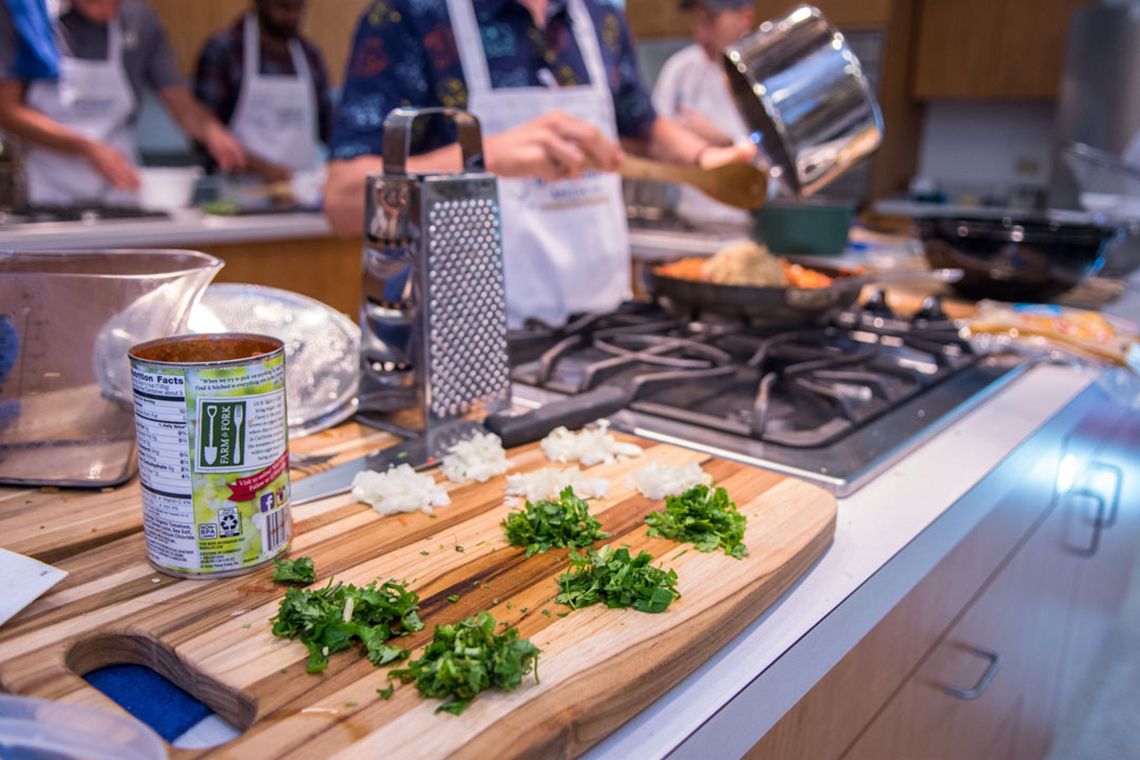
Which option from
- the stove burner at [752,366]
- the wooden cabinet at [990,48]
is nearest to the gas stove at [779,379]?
the stove burner at [752,366]

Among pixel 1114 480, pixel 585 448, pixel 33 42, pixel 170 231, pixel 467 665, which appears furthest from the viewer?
pixel 33 42

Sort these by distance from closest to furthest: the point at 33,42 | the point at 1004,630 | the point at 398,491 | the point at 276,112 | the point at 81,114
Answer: the point at 398,491, the point at 1004,630, the point at 33,42, the point at 81,114, the point at 276,112

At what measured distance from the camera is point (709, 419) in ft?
3.09

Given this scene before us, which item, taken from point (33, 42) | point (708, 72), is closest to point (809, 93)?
point (33, 42)

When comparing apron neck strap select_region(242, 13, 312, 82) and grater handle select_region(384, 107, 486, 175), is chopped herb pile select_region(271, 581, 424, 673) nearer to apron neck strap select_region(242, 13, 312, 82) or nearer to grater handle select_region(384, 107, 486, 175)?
grater handle select_region(384, 107, 486, 175)

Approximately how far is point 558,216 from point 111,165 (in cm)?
194

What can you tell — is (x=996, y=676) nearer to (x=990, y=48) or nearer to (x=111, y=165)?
(x=111, y=165)

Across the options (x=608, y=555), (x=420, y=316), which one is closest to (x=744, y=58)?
(x=420, y=316)

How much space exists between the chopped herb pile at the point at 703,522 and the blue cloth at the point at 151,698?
0.33m

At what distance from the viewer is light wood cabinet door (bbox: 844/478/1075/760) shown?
0.91 m

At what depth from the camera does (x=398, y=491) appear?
2.34 feet

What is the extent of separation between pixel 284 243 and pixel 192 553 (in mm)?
2423

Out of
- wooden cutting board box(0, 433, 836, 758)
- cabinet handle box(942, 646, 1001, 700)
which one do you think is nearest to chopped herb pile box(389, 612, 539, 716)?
wooden cutting board box(0, 433, 836, 758)

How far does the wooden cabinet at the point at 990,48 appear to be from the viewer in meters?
4.75
